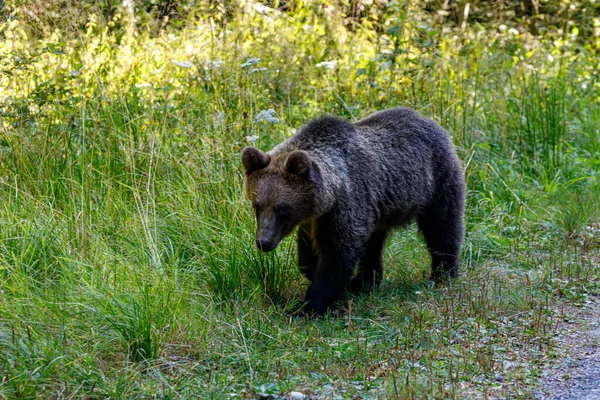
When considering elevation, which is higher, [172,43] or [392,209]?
[172,43]

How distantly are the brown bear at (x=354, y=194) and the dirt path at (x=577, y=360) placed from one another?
4.02 ft

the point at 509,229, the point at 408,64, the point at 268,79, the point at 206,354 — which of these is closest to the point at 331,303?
the point at 206,354

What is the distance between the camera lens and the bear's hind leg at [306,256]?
6.15 meters

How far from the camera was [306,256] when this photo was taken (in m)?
6.20

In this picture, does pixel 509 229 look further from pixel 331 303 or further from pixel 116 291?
pixel 116 291

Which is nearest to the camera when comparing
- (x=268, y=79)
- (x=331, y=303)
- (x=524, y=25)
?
(x=331, y=303)

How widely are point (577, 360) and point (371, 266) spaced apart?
2.10 m

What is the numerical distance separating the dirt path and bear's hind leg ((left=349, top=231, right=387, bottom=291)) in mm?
1528

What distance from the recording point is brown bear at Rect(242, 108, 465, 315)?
5723 mm

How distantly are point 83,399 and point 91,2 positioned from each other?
3.81 metres

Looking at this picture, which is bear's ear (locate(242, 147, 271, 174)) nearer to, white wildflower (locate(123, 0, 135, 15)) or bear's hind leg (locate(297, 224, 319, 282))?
bear's hind leg (locate(297, 224, 319, 282))

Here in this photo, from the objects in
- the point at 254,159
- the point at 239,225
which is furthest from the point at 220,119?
the point at 254,159

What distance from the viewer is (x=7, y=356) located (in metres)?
4.02

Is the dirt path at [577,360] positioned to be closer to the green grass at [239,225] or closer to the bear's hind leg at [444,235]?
the green grass at [239,225]
